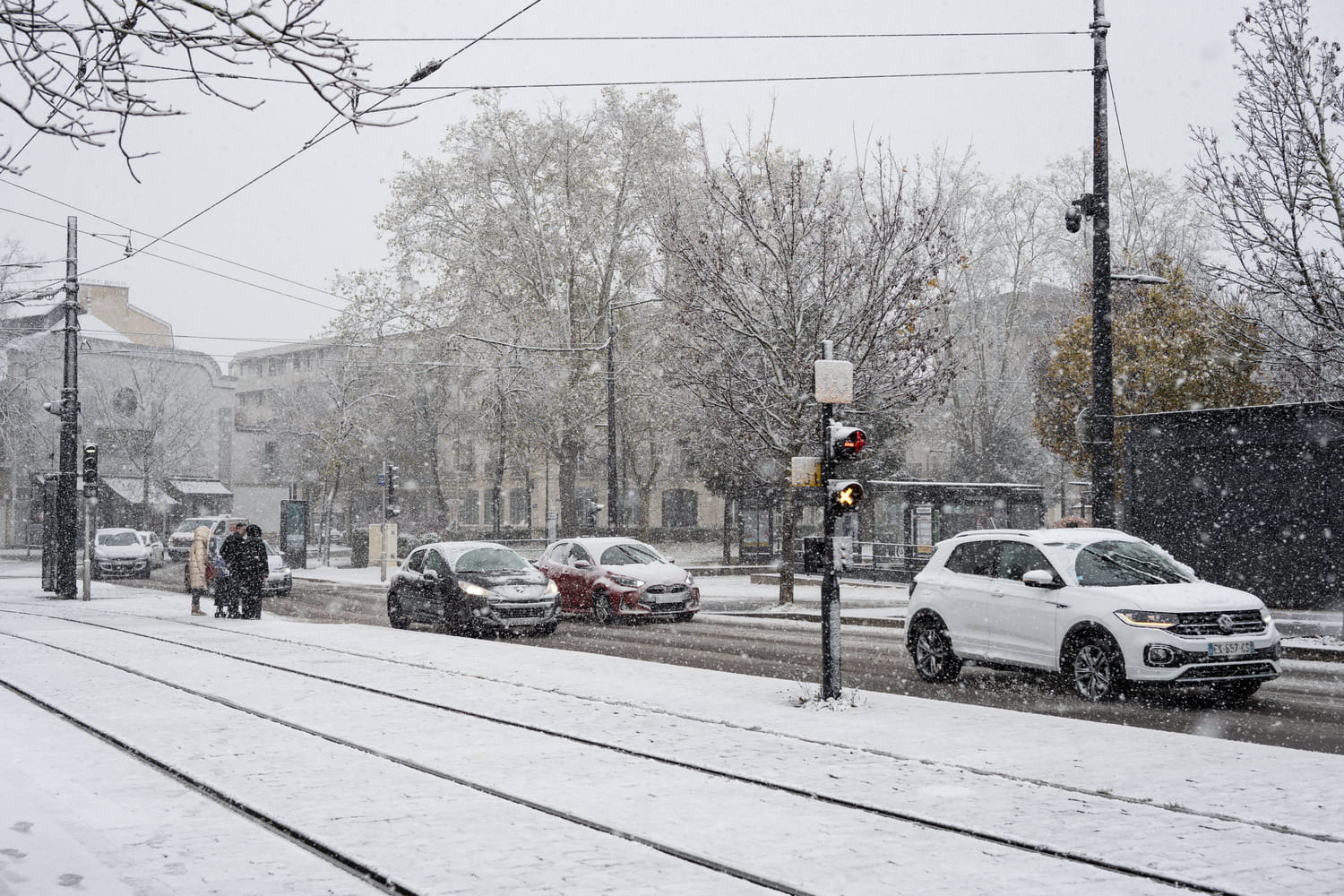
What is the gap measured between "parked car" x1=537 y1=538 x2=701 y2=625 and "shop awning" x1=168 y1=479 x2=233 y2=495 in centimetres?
4509

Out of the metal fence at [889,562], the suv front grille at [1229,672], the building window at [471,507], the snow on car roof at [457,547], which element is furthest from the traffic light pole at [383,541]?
the building window at [471,507]

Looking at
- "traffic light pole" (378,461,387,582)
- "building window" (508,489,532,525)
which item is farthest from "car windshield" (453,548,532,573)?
"building window" (508,489,532,525)

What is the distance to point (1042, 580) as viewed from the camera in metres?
12.1

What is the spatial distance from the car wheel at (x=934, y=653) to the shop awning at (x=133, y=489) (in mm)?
50357

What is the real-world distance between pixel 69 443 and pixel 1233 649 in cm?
2581

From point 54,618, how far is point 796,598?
49.5 feet

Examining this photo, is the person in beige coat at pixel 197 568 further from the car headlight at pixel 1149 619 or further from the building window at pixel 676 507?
the building window at pixel 676 507

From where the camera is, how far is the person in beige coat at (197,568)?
80.1 ft

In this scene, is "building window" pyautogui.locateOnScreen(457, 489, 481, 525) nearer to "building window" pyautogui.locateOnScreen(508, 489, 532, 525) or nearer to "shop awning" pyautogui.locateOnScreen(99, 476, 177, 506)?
"building window" pyautogui.locateOnScreen(508, 489, 532, 525)

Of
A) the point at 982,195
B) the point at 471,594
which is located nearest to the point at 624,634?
the point at 471,594

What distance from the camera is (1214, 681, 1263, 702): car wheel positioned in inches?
460

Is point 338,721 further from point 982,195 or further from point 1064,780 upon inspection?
point 982,195

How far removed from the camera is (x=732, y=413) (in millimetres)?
25250

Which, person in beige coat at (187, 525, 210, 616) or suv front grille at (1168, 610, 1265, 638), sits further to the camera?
person in beige coat at (187, 525, 210, 616)
